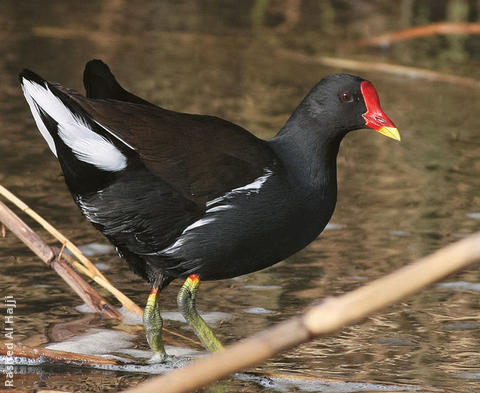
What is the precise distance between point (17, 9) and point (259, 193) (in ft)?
21.6

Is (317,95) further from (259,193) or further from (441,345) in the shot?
(441,345)

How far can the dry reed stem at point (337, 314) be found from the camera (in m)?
1.61

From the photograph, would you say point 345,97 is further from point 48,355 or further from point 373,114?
point 48,355

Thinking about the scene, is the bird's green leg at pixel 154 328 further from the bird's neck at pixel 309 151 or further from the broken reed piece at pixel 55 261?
the bird's neck at pixel 309 151

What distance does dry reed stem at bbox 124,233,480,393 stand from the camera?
161 cm

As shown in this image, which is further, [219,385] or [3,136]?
[3,136]

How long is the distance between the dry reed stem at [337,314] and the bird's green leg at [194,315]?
1.69 m

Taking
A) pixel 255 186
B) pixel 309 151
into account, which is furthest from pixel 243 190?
pixel 309 151

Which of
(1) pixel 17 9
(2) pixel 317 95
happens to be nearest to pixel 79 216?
(2) pixel 317 95

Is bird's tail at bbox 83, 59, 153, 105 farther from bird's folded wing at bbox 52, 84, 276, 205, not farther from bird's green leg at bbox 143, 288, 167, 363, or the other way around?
bird's green leg at bbox 143, 288, 167, 363

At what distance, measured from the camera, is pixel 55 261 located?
3.62m

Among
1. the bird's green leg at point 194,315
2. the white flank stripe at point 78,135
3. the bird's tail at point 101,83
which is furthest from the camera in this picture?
the bird's tail at point 101,83

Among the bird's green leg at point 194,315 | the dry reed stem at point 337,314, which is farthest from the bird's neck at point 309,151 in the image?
the dry reed stem at point 337,314

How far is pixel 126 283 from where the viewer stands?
405 centimetres
